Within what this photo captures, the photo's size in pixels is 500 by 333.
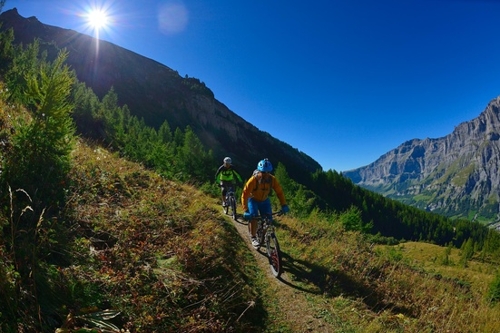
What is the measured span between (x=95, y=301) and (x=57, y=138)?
415 cm

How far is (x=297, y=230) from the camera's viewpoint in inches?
551

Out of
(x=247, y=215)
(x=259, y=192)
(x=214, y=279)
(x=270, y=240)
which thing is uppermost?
(x=259, y=192)

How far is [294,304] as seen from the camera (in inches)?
283

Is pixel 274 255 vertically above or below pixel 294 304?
above

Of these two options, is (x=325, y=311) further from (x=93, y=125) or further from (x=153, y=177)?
(x=93, y=125)

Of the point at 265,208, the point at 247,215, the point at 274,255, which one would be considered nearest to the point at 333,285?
the point at 274,255

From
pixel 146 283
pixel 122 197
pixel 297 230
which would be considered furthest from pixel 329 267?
pixel 122 197

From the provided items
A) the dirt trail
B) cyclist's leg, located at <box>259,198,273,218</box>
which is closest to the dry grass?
the dirt trail

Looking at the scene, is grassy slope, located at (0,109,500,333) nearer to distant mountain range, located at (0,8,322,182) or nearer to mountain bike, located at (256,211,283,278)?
mountain bike, located at (256,211,283,278)

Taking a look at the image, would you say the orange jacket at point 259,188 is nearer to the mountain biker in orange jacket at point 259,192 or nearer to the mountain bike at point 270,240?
the mountain biker in orange jacket at point 259,192

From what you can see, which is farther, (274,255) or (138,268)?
(274,255)

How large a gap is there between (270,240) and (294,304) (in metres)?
2.48

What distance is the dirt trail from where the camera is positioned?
639cm

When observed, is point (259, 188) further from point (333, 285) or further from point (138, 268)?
point (138, 268)
